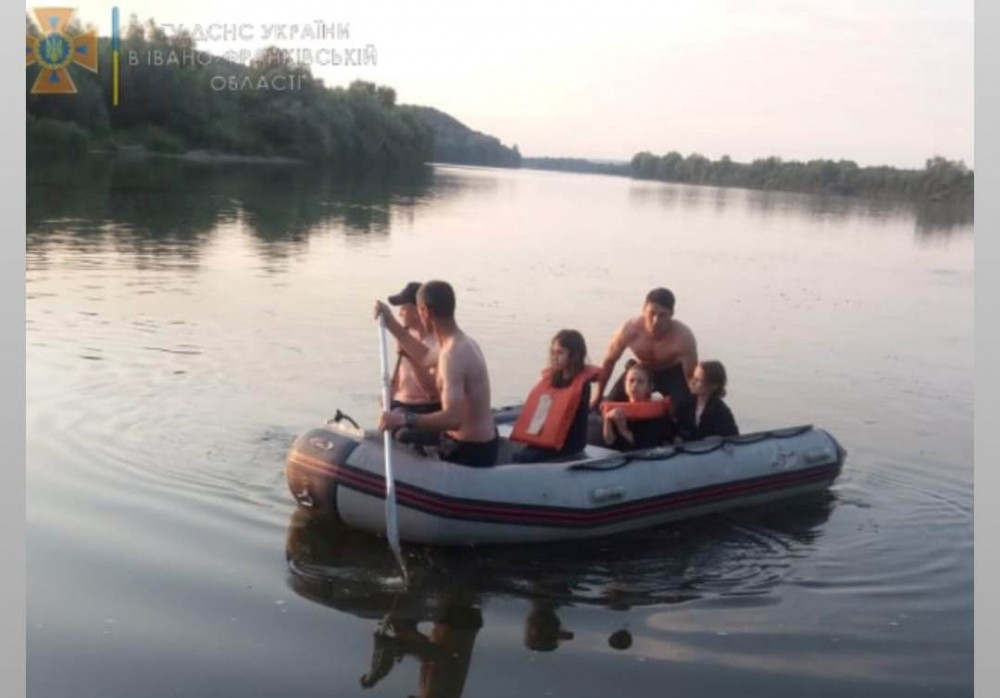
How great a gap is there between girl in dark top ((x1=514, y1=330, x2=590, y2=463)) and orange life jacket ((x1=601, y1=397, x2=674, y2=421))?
37 cm

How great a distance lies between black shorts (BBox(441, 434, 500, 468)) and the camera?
181 inches

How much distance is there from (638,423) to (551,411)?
57cm

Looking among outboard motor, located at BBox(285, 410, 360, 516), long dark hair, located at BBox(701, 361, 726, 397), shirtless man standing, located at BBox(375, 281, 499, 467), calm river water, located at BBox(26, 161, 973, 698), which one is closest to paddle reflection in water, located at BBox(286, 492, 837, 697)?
calm river water, located at BBox(26, 161, 973, 698)

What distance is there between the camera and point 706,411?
548 centimetres

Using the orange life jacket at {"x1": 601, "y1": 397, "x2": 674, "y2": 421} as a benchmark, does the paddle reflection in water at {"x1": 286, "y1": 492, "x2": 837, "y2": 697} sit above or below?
below

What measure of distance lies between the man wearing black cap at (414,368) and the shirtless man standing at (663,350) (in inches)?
35.6

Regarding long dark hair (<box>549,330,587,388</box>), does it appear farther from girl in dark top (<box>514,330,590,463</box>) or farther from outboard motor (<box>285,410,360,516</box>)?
outboard motor (<box>285,410,360,516</box>)

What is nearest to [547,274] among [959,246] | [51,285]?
[51,285]

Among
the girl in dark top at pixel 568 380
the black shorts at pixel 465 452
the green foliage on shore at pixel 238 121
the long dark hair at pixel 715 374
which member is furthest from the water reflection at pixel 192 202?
the black shorts at pixel 465 452

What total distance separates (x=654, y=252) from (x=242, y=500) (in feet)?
34.8

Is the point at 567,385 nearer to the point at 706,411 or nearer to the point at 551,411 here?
the point at 551,411

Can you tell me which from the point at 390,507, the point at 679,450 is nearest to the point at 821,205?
the point at 679,450

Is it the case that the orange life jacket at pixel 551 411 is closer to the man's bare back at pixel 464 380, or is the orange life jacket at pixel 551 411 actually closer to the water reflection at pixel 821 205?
the man's bare back at pixel 464 380

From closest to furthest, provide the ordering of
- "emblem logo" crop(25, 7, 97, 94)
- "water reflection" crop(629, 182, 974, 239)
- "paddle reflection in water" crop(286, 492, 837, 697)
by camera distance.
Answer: "paddle reflection in water" crop(286, 492, 837, 697) < "emblem logo" crop(25, 7, 97, 94) < "water reflection" crop(629, 182, 974, 239)
